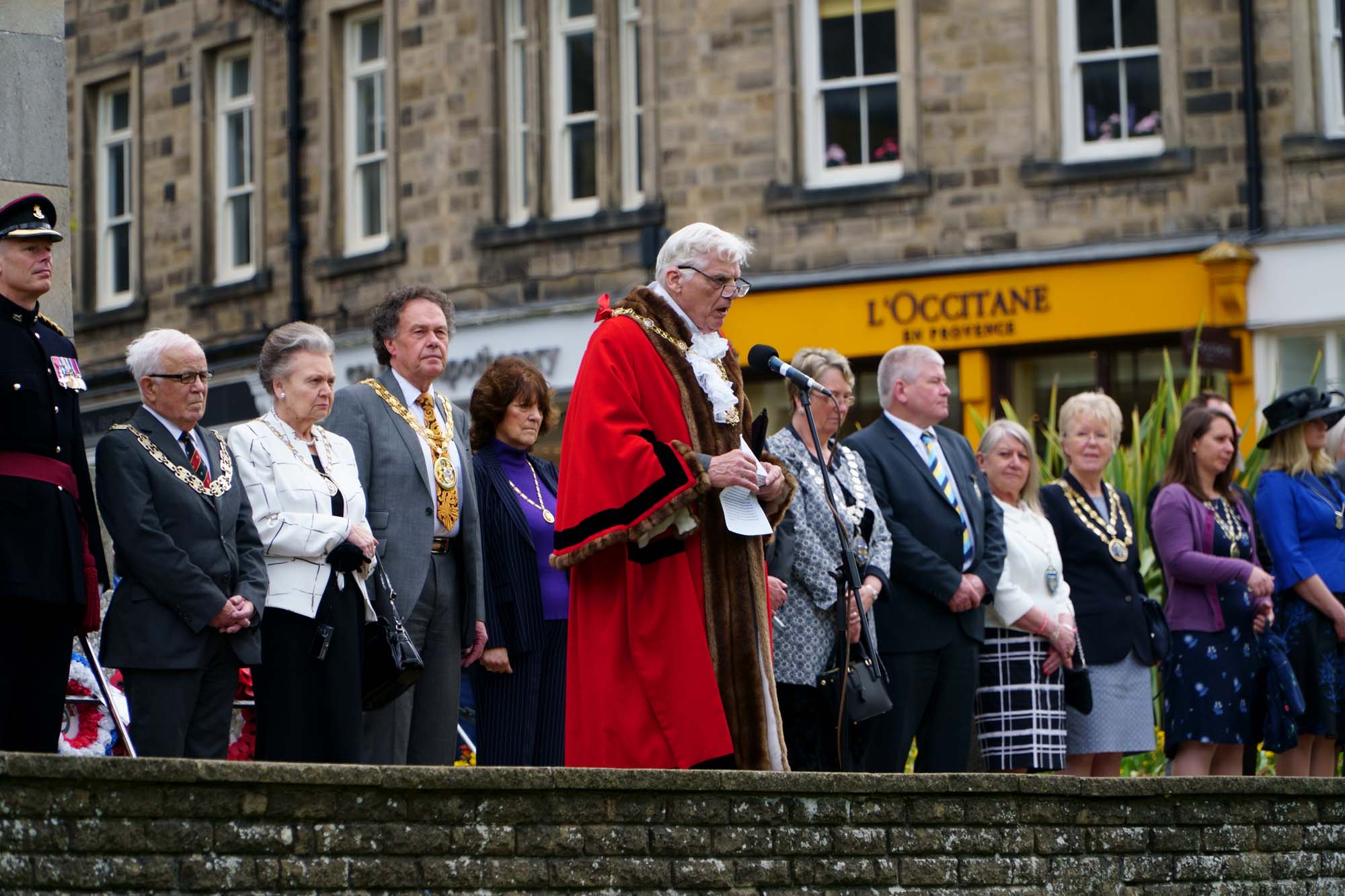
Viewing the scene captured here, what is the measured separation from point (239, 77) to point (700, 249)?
1865cm

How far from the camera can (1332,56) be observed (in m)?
18.2

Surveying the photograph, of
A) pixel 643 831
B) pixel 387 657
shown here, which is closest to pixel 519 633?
pixel 387 657

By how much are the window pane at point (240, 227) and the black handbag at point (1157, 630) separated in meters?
16.5

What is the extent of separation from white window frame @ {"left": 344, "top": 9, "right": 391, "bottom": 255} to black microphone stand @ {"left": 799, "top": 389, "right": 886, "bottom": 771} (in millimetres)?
14430

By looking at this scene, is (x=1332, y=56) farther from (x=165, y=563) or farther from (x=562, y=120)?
(x=165, y=563)

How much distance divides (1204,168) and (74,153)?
1349 cm

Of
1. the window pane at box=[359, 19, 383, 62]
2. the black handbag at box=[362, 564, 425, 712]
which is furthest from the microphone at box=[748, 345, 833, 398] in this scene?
the window pane at box=[359, 19, 383, 62]

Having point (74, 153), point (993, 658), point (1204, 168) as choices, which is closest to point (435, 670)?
point (993, 658)

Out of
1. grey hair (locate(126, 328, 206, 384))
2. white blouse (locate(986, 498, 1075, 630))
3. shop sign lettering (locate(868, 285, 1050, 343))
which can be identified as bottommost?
white blouse (locate(986, 498, 1075, 630))

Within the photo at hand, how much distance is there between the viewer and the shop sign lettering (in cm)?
1908

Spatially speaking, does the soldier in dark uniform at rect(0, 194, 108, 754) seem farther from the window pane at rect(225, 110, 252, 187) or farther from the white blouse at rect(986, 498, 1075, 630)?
the window pane at rect(225, 110, 252, 187)

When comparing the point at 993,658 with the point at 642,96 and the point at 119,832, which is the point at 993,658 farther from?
the point at 642,96

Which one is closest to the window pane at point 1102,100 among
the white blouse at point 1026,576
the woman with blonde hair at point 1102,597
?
the woman with blonde hair at point 1102,597

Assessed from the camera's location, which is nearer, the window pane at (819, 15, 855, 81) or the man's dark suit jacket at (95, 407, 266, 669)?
the man's dark suit jacket at (95, 407, 266, 669)
